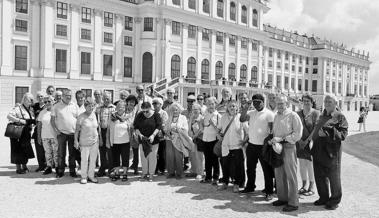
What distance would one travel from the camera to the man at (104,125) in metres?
8.84

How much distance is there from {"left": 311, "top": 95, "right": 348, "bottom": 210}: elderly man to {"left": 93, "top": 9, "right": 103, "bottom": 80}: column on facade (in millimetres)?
32495

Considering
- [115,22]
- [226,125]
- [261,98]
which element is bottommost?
[226,125]

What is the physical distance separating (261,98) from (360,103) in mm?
88524

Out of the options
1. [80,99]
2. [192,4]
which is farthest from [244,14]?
[80,99]

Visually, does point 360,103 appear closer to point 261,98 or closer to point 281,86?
point 281,86

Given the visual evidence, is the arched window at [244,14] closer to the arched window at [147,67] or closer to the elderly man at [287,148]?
the arched window at [147,67]

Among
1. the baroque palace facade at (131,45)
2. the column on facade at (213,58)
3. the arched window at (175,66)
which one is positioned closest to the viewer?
the baroque palace facade at (131,45)

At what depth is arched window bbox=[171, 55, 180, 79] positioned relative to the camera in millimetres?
41500

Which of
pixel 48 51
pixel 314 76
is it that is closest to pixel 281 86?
pixel 314 76

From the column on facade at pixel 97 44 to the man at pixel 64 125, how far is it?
28690mm

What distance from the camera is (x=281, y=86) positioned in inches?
2549

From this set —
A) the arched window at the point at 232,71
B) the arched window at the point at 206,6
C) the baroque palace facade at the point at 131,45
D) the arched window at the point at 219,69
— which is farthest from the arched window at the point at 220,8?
the arched window at the point at 232,71

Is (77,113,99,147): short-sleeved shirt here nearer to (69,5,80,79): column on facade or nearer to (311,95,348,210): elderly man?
(311,95,348,210): elderly man

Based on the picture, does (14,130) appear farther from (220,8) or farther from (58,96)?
(220,8)
